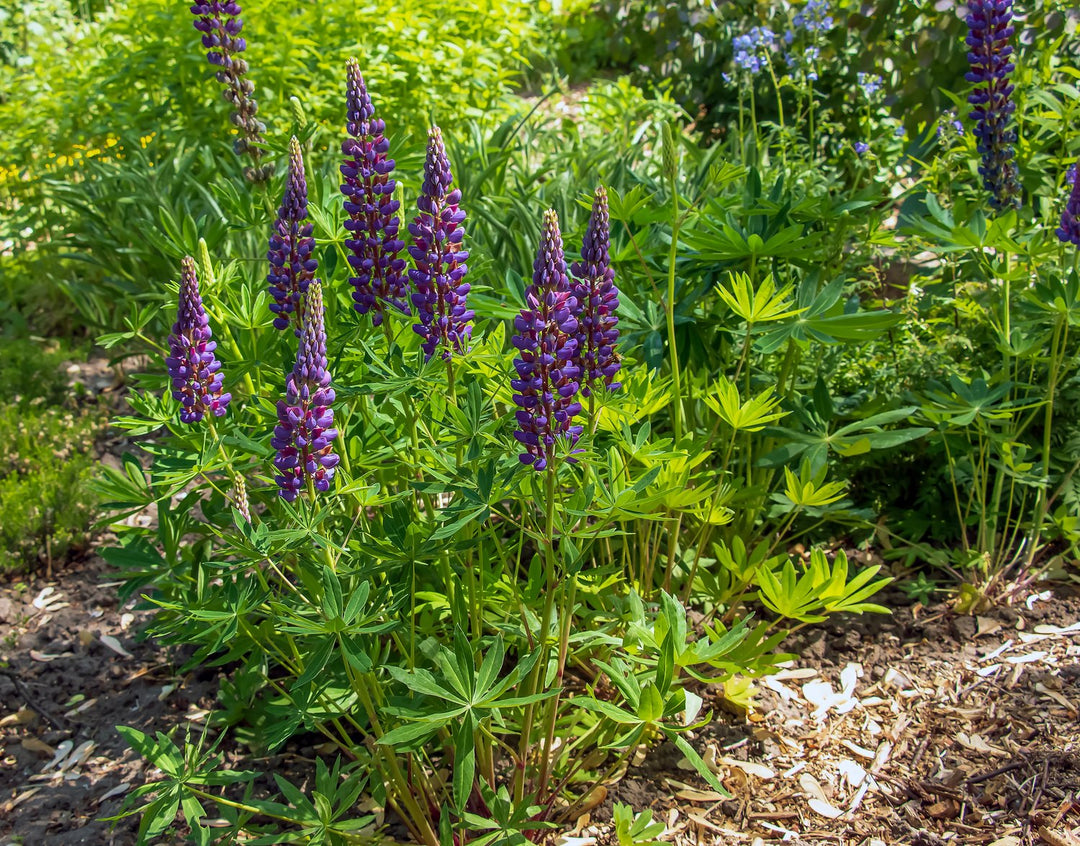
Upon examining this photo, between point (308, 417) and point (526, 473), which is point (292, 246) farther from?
point (526, 473)

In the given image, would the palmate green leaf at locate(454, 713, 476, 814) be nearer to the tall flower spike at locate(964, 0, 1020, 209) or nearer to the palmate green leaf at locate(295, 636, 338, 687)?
the palmate green leaf at locate(295, 636, 338, 687)

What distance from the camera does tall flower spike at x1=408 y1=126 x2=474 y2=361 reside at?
197cm

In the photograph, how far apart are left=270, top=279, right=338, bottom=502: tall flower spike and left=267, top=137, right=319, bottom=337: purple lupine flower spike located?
379mm

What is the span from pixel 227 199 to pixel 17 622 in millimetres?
1641

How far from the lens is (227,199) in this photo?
294cm

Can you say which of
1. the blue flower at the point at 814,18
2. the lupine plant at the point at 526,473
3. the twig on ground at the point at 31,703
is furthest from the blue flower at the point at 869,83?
the twig on ground at the point at 31,703

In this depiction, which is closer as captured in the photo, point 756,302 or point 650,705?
point 650,705

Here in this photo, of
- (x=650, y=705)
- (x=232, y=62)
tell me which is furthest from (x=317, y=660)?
(x=232, y=62)

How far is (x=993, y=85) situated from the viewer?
3.02 m

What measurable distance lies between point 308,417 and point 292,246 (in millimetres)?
530

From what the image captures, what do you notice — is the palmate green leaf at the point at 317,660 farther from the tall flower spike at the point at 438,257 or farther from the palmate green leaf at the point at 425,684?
the tall flower spike at the point at 438,257

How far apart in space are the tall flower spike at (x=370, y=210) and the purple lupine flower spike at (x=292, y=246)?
10cm

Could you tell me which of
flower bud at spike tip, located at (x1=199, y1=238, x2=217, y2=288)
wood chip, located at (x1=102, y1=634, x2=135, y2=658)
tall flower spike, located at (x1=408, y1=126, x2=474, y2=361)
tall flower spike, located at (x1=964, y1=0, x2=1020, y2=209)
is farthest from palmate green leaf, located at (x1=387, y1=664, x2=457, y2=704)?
tall flower spike, located at (x1=964, y1=0, x2=1020, y2=209)

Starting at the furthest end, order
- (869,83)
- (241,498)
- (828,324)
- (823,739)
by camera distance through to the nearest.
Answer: (869,83) → (823,739) → (828,324) → (241,498)
